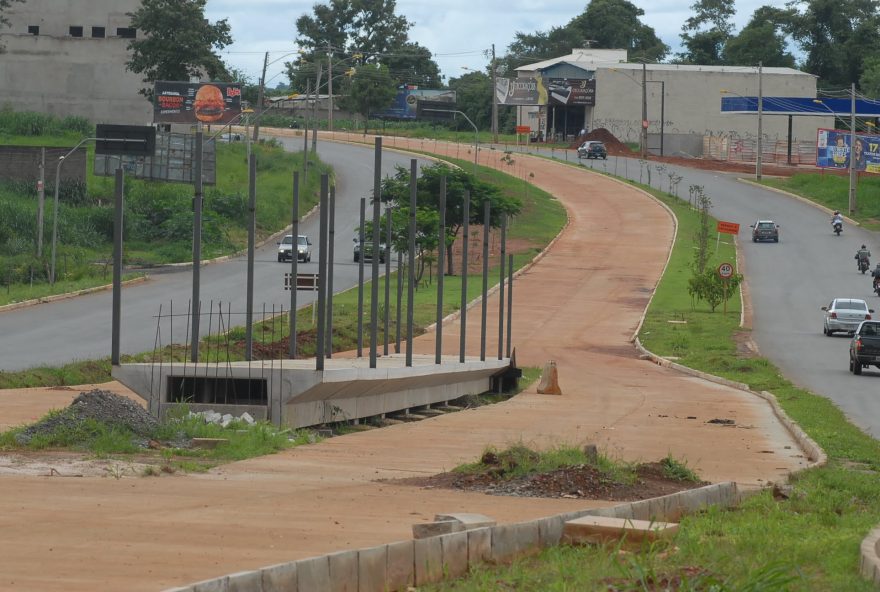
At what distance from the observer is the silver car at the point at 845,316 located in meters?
52.7

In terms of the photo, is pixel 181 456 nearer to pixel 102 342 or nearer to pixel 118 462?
pixel 118 462

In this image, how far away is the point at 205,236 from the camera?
7631cm

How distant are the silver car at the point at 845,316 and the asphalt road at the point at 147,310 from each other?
20.6m

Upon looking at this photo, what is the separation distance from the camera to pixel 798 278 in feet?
235

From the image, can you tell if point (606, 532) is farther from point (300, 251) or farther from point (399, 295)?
point (300, 251)

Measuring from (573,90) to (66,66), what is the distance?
50.3m

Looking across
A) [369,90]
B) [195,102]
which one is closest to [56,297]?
[195,102]

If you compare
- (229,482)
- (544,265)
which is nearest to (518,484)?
(229,482)

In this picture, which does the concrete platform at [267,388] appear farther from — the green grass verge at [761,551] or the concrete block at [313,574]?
the concrete block at [313,574]

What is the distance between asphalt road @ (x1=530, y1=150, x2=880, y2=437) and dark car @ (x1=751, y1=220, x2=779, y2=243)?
0.54 meters

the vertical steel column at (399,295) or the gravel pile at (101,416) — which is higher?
the vertical steel column at (399,295)

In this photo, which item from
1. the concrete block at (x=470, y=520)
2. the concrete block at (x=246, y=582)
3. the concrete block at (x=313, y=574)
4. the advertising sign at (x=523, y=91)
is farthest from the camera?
the advertising sign at (x=523, y=91)

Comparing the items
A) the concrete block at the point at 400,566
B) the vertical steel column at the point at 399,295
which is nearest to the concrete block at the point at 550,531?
the concrete block at the point at 400,566

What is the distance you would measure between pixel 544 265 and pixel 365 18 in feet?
363
